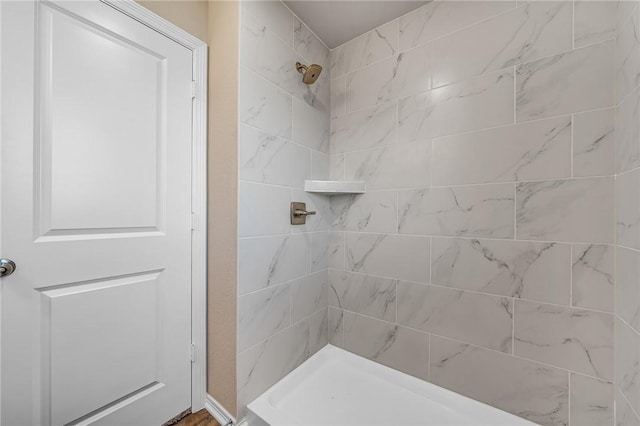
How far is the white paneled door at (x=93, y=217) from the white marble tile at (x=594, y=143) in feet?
5.46

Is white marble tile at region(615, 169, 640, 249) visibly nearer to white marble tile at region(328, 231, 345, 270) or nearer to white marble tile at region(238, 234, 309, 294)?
white marble tile at region(328, 231, 345, 270)

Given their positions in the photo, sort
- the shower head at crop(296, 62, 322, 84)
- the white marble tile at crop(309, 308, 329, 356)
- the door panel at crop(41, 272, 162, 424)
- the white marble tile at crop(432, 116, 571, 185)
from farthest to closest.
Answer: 1. the white marble tile at crop(309, 308, 329, 356)
2. the shower head at crop(296, 62, 322, 84)
3. the white marble tile at crop(432, 116, 571, 185)
4. the door panel at crop(41, 272, 162, 424)

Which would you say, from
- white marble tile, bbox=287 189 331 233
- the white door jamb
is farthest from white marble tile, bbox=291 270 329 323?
the white door jamb

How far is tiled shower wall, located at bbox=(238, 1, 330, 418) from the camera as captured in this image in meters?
1.14

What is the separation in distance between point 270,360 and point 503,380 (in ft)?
3.59

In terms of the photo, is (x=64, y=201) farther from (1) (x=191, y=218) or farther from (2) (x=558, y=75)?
(2) (x=558, y=75)

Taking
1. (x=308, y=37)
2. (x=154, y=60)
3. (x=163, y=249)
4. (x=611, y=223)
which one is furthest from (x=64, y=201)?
(x=611, y=223)

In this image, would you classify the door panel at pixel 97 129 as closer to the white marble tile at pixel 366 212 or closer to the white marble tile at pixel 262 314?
the white marble tile at pixel 262 314

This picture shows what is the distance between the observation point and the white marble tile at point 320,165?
5.05 feet

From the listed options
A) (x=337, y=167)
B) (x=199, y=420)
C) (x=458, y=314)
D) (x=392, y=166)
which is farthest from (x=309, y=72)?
(x=199, y=420)

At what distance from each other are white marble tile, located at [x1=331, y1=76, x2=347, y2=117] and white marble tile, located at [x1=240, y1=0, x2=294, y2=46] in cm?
40

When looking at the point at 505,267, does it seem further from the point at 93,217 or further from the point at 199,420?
the point at 93,217

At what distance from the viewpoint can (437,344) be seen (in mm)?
1274

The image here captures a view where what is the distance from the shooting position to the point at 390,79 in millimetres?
1434
